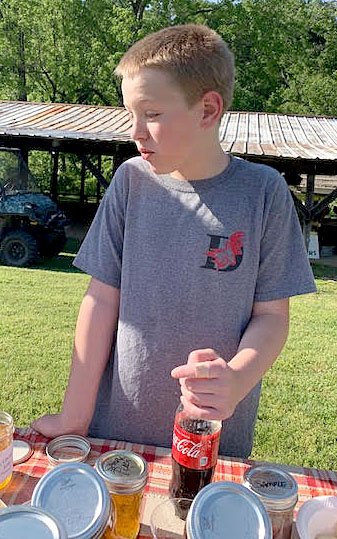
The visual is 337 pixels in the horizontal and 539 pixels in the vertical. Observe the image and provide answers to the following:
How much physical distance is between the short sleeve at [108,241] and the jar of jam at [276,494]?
0.71 metres

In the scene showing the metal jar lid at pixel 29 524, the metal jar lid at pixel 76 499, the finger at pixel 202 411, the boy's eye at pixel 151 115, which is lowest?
the metal jar lid at pixel 76 499

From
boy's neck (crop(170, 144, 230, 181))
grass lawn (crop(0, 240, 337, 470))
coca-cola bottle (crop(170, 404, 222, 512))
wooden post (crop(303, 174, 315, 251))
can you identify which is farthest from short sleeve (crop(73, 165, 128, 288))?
wooden post (crop(303, 174, 315, 251))

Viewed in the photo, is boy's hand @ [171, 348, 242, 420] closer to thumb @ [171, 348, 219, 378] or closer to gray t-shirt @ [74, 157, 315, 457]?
thumb @ [171, 348, 219, 378]

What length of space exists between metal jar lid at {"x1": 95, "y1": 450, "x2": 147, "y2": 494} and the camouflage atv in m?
8.83

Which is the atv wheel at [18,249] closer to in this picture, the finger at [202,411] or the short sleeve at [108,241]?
the short sleeve at [108,241]

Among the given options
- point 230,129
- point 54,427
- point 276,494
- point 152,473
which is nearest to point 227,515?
point 276,494

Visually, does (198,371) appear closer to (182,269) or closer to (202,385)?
(202,385)

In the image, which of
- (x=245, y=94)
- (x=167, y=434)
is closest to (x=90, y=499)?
(x=167, y=434)

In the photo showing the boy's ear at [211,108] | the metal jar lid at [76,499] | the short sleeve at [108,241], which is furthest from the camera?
the short sleeve at [108,241]

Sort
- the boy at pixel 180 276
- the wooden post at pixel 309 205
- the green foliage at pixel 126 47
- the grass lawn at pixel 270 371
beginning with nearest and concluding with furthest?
the boy at pixel 180 276 → the grass lawn at pixel 270 371 → the wooden post at pixel 309 205 → the green foliage at pixel 126 47

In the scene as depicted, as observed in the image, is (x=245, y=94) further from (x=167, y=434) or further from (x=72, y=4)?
(x=167, y=434)

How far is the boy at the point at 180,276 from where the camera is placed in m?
1.47

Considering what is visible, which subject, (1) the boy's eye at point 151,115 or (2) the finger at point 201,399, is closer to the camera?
(2) the finger at point 201,399

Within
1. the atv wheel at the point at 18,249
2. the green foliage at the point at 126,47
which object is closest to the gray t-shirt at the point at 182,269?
the atv wheel at the point at 18,249
